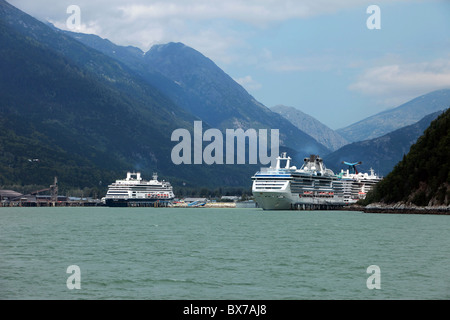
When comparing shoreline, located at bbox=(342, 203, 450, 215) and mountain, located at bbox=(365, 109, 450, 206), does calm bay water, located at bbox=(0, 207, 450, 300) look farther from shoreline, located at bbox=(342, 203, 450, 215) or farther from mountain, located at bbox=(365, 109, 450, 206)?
mountain, located at bbox=(365, 109, 450, 206)

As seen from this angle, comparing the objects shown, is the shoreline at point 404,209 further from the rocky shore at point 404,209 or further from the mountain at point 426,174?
the mountain at point 426,174

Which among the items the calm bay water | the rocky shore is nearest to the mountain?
the rocky shore

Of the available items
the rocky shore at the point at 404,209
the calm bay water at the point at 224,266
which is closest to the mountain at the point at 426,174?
the rocky shore at the point at 404,209

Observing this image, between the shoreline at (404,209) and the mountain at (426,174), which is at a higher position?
the mountain at (426,174)

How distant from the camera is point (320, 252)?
67.9 metres

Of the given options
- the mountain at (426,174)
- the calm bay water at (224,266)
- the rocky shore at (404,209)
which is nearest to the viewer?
the calm bay water at (224,266)

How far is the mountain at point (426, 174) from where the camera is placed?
6462 inches

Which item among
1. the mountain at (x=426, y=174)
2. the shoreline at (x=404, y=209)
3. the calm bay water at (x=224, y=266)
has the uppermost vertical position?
the mountain at (x=426, y=174)

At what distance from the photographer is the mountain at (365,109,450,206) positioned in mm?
164125

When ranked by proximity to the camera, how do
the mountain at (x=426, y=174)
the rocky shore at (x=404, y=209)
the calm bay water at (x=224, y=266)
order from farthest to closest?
the mountain at (x=426, y=174) < the rocky shore at (x=404, y=209) < the calm bay water at (x=224, y=266)

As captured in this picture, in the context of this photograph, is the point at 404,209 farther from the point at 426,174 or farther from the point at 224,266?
the point at 224,266

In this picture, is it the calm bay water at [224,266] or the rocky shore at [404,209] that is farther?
the rocky shore at [404,209]
